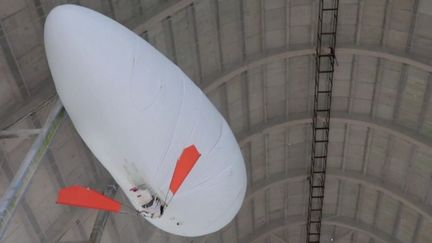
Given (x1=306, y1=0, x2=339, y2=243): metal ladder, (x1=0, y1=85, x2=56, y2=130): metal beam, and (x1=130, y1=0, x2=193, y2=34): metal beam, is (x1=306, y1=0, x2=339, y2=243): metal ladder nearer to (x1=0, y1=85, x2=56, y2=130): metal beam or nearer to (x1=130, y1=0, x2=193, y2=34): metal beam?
(x1=130, y1=0, x2=193, y2=34): metal beam

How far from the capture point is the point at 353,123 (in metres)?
22.7

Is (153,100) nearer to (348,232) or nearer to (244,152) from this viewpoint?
(244,152)

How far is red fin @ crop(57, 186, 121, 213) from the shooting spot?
9547mm

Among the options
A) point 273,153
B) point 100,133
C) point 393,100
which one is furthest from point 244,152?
point 100,133

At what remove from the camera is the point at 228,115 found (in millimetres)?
21547

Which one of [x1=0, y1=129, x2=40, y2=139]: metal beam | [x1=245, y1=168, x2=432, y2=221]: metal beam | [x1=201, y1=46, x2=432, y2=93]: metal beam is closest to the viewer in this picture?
[x1=0, y1=129, x2=40, y2=139]: metal beam

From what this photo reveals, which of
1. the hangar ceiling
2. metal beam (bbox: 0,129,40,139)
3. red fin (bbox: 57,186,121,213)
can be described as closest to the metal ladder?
the hangar ceiling

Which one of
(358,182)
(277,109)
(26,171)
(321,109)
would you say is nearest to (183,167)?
(26,171)

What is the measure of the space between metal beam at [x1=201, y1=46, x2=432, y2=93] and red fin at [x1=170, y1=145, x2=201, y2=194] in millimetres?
9387

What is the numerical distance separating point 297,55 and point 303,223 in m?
9.36

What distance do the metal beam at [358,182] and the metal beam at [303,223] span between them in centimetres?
247

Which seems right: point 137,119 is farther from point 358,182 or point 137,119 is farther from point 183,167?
point 358,182

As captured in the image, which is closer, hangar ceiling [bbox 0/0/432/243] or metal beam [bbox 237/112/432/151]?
hangar ceiling [bbox 0/0/432/243]

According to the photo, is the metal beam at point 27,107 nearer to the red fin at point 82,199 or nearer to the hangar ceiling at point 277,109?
the hangar ceiling at point 277,109
